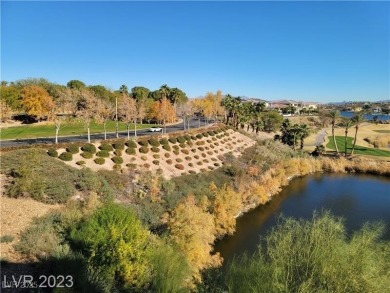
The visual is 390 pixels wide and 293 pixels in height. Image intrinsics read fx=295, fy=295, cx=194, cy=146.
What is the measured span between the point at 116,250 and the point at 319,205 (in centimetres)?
3695

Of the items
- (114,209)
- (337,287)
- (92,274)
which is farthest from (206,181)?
(337,287)

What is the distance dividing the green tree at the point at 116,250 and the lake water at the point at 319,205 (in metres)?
13.1

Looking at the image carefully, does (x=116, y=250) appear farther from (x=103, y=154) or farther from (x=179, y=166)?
(x=179, y=166)

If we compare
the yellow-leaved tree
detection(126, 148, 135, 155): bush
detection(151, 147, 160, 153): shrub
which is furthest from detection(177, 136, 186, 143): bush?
the yellow-leaved tree

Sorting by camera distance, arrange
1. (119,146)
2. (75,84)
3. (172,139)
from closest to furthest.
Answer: (119,146) < (172,139) < (75,84)

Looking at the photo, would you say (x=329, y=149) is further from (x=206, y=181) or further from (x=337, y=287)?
(x=337, y=287)

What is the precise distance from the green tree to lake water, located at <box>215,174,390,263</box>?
1309 centimetres

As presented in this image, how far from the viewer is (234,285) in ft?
56.4

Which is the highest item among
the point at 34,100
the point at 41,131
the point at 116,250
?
the point at 34,100

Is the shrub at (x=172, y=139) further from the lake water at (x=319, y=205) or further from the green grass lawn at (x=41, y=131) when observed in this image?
the lake water at (x=319, y=205)

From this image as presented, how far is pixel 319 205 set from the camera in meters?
46.1

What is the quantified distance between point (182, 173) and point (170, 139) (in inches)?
398

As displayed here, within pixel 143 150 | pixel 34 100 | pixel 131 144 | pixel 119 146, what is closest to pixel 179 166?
pixel 143 150

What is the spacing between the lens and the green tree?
60.1 ft
